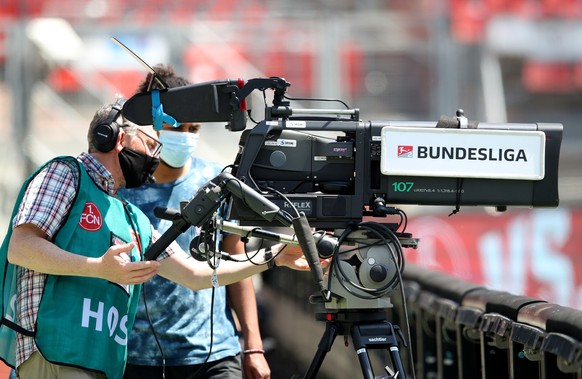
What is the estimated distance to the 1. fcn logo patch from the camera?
358 cm

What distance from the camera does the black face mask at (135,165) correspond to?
149 inches

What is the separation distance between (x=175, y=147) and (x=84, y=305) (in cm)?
106

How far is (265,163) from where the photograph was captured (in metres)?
3.35

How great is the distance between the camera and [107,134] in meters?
3.68

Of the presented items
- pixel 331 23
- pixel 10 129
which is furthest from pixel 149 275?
pixel 331 23

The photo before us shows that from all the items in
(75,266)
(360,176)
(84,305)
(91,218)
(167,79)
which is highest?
(167,79)

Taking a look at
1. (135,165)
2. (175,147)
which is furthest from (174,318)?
(135,165)

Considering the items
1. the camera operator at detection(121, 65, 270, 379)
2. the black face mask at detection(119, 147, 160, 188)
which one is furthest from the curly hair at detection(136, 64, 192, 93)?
the black face mask at detection(119, 147, 160, 188)

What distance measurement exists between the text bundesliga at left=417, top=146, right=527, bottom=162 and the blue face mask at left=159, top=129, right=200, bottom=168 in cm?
141

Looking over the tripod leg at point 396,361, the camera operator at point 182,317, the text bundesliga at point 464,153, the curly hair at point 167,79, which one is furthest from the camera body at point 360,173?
the camera operator at point 182,317

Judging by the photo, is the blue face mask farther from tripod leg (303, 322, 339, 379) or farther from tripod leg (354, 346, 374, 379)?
tripod leg (354, 346, 374, 379)

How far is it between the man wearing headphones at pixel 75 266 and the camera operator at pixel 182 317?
1.60 feet

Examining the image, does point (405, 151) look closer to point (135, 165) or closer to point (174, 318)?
point (135, 165)

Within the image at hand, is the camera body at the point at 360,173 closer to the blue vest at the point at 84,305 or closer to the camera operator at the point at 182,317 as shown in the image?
the blue vest at the point at 84,305
